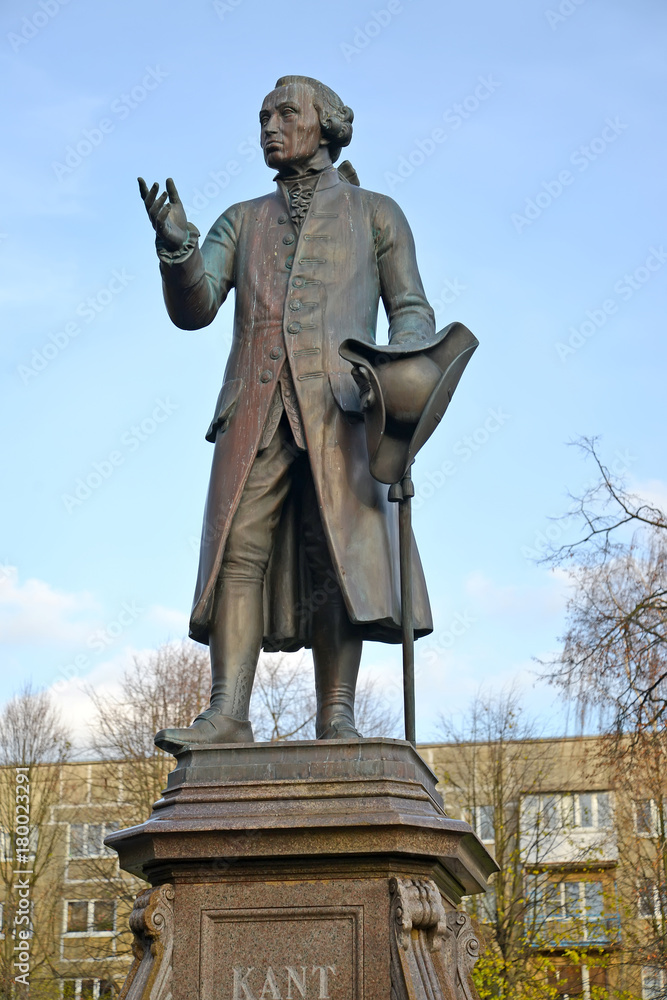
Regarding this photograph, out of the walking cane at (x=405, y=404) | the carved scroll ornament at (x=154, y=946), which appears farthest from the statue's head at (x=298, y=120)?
the carved scroll ornament at (x=154, y=946)

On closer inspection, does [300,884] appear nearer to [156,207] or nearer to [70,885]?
[156,207]

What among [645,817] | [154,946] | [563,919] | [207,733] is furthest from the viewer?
[563,919]

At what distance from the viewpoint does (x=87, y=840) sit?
31250 mm

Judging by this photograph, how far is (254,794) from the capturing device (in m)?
5.71

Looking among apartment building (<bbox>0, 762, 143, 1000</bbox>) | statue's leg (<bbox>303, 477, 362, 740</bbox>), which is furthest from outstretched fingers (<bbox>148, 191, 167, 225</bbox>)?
apartment building (<bbox>0, 762, 143, 1000</bbox>)

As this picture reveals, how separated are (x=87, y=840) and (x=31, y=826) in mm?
1318

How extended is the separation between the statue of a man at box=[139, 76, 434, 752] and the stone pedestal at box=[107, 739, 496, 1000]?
0.51m

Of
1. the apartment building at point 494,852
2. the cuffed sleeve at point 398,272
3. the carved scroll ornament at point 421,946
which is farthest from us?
the apartment building at point 494,852

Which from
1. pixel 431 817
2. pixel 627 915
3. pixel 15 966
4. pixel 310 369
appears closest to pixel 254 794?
pixel 431 817

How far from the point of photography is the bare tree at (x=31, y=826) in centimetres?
2911

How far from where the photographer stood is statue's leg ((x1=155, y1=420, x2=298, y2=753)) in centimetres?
640

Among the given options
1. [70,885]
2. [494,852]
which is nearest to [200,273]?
[494,852]

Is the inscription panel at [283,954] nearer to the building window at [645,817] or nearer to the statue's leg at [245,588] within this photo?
the statue's leg at [245,588]

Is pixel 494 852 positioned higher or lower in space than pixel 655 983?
higher
